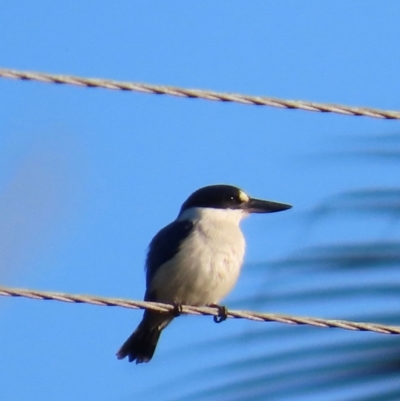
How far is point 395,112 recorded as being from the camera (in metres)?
2.19

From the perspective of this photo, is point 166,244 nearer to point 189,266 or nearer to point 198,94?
point 189,266

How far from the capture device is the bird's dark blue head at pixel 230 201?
491 centimetres

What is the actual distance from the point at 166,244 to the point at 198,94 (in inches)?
98.3

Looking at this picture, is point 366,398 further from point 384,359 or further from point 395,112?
point 395,112

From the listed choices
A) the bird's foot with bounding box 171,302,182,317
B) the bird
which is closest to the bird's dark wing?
the bird

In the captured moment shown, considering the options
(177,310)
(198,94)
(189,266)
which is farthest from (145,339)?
(198,94)

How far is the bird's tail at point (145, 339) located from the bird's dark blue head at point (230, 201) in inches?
31.6

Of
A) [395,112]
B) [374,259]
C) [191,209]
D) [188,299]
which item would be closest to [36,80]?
[395,112]

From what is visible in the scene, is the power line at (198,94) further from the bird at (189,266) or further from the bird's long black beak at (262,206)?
the bird's long black beak at (262,206)

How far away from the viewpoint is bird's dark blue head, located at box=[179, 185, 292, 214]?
193 inches

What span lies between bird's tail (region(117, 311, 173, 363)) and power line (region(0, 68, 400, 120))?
251cm

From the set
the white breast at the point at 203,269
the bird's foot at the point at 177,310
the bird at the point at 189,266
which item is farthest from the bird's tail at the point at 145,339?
the bird's foot at the point at 177,310

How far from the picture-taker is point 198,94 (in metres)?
2.11

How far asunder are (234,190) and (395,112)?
286 centimetres
